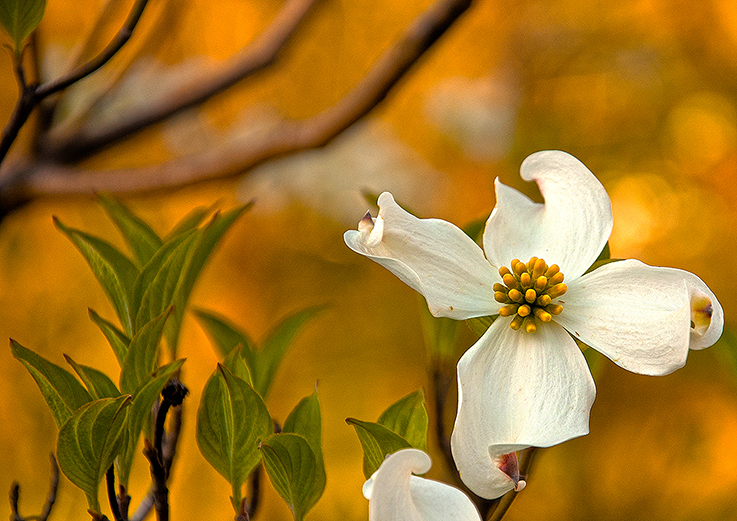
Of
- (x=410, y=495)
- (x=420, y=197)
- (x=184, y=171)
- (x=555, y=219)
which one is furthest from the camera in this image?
(x=420, y=197)

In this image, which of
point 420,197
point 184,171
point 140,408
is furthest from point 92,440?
point 420,197

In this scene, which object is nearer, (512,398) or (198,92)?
(512,398)

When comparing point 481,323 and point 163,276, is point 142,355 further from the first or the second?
point 481,323

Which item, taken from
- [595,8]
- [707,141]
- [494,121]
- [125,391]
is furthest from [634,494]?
[125,391]

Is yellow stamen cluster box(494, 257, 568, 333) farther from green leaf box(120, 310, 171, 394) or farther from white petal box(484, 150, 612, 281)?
green leaf box(120, 310, 171, 394)

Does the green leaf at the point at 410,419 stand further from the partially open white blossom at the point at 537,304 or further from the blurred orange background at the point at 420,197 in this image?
the blurred orange background at the point at 420,197

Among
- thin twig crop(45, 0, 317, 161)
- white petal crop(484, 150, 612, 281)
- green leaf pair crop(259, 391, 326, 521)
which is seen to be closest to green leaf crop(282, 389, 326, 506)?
green leaf pair crop(259, 391, 326, 521)

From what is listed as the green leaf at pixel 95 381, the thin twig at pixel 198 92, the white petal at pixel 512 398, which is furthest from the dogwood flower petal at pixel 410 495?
the thin twig at pixel 198 92
